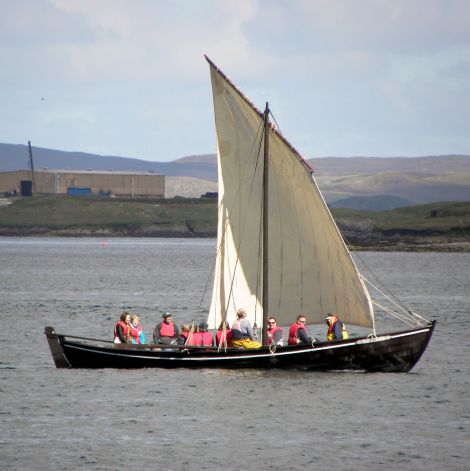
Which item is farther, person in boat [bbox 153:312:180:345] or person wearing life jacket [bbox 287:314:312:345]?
person in boat [bbox 153:312:180:345]

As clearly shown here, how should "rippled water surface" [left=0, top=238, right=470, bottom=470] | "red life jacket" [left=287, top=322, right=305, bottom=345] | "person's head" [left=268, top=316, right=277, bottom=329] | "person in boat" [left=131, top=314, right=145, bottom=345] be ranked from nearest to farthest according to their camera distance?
"rippled water surface" [left=0, top=238, right=470, bottom=470] < "red life jacket" [left=287, top=322, right=305, bottom=345] < "person's head" [left=268, top=316, right=277, bottom=329] < "person in boat" [left=131, top=314, right=145, bottom=345]

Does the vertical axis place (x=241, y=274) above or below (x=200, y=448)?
above

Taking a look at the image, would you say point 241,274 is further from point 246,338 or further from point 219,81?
point 219,81

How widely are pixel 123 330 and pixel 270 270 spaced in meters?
5.83

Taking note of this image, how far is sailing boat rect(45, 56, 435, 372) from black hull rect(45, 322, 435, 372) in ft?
0.12

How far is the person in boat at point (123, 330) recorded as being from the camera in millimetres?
45906

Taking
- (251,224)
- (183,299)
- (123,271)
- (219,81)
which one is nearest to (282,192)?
(251,224)

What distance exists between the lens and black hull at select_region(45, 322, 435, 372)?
44.2 m

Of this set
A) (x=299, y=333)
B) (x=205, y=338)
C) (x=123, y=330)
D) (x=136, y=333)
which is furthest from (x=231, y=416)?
(x=136, y=333)

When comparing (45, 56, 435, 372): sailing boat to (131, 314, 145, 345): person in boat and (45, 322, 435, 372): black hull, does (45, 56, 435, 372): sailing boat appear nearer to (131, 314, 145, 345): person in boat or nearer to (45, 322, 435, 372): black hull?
(45, 322, 435, 372): black hull

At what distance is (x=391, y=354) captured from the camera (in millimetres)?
45406

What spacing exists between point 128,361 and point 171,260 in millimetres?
131569

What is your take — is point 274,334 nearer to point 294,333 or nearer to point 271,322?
point 271,322

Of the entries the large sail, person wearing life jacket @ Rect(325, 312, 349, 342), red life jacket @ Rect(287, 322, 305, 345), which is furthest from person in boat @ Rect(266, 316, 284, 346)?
person wearing life jacket @ Rect(325, 312, 349, 342)
